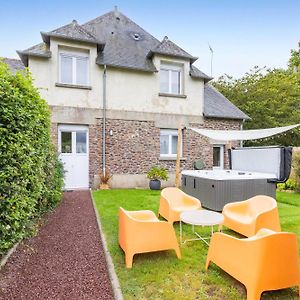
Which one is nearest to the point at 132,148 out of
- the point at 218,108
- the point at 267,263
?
the point at 218,108

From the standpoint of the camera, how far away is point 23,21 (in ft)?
39.0

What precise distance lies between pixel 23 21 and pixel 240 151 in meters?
11.9

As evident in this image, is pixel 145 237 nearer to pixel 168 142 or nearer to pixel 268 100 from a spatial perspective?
pixel 168 142

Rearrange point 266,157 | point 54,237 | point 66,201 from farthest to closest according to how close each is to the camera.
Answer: point 266,157, point 66,201, point 54,237

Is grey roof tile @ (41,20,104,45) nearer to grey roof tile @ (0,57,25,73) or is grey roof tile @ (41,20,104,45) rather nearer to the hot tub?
grey roof tile @ (0,57,25,73)

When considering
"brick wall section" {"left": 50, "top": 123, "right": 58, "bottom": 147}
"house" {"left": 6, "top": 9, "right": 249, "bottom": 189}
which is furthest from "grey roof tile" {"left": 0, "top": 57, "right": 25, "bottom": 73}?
"brick wall section" {"left": 50, "top": 123, "right": 58, "bottom": 147}

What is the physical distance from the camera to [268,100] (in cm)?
1986

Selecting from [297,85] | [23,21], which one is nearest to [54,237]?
[23,21]

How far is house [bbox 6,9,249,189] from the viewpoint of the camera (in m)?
11.6

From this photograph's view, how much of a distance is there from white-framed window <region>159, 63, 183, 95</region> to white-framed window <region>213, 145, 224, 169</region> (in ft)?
12.9

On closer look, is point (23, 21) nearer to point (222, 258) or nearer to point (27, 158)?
point (27, 158)

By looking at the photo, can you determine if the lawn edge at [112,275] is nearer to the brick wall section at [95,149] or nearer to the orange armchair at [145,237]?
the orange armchair at [145,237]

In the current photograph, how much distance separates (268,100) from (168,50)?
424 inches

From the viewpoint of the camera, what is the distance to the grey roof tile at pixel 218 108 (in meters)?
13.9
